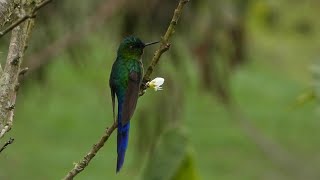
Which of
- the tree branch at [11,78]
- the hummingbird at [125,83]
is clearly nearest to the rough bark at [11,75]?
the tree branch at [11,78]

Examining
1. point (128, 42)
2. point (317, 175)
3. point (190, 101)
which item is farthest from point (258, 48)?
point (128, 42)

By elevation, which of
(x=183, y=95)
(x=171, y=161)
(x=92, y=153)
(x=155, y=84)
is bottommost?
(x=92, y=153)

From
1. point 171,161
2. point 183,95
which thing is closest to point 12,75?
point 171,161

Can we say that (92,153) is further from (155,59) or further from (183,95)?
(183,95)

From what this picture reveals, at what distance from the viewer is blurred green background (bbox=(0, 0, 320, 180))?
11.7 feet

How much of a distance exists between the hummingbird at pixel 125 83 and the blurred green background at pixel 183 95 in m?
0.32

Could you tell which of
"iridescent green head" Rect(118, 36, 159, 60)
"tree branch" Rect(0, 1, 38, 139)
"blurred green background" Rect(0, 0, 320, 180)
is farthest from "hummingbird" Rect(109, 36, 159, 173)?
"blurred green background" Rect(0, 0, 320, 180)

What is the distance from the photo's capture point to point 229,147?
28.3ft

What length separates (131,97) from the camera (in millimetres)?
1198

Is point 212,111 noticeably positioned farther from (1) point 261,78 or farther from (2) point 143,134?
(2) point 143,134

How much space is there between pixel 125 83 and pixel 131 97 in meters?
0.03

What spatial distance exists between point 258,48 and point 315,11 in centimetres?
207

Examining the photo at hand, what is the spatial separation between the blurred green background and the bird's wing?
1.18 feet

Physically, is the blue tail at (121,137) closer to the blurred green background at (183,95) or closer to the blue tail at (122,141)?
the blue tail at (122,141)
